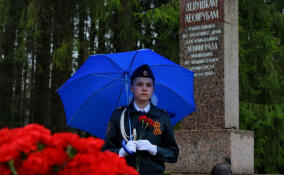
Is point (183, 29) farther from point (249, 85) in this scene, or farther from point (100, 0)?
point (249, 85)

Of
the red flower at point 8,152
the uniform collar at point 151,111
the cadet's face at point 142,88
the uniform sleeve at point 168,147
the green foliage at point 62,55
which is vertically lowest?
the uniform sleeve at point 168,147

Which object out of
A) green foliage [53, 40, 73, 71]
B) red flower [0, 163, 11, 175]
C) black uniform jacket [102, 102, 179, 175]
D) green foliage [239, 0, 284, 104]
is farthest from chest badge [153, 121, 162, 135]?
green foliage [239, 0, 284, 104]

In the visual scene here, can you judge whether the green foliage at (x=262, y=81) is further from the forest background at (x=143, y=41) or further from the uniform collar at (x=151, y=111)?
the uniform collar at (x=151, y=111)

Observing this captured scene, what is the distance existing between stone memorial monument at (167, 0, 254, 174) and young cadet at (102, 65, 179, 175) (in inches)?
170

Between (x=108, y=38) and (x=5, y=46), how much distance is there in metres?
3.11

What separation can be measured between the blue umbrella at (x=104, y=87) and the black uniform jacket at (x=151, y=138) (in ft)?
1.30

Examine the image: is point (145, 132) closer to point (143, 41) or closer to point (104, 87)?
point (104, 87)

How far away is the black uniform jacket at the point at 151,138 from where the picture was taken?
133 inches

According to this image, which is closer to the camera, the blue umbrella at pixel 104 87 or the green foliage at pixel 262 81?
the blue umbrella at pixel 104 87

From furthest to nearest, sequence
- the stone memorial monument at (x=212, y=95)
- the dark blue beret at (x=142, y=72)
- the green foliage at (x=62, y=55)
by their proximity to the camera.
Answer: the green foliage at (x=62, y=55), the stone memorial monument at (x=212, y=95), the dark blue beret at (x=142, y=72)

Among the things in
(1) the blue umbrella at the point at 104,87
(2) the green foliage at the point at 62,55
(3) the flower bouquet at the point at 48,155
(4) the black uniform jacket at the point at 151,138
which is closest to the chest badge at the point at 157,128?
(4) the black uniform jacket at the point at 151,138

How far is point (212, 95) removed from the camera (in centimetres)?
816

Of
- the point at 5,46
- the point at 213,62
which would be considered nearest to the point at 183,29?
the point at 213,62

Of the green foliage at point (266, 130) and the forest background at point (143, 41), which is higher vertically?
the forest background at point (143, 41)
